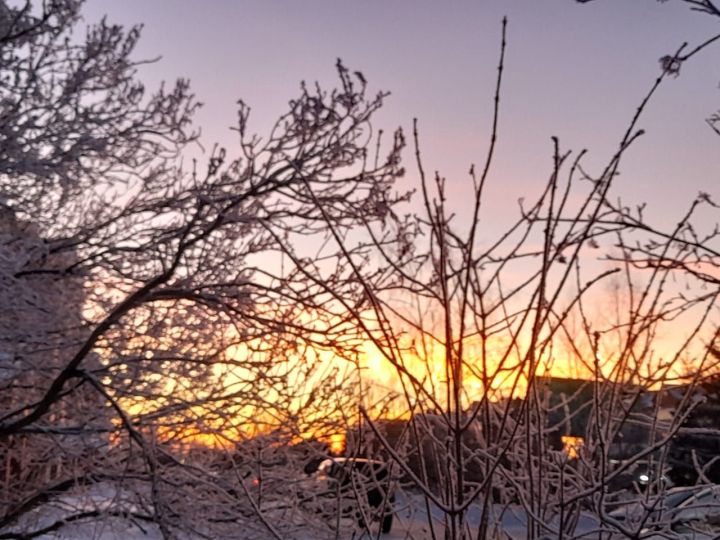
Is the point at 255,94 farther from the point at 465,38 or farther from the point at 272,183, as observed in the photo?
the point at 465,38

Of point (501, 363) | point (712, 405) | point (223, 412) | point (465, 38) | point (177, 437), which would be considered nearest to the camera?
point (501, 363)

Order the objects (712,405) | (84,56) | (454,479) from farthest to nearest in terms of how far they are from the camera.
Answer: (712,405) → (84,56) → (454,479)

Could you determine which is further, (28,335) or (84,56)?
(84,56)

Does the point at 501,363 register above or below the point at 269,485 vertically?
above

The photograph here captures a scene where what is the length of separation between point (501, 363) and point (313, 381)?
486cm

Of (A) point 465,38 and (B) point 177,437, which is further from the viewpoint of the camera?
(B) point 177,437

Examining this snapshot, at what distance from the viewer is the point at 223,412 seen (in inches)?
239

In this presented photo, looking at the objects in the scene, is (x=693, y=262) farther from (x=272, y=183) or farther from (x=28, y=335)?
(x=28, y=335)

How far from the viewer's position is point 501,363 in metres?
1.91

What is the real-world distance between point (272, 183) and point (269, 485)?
2175 millimetres

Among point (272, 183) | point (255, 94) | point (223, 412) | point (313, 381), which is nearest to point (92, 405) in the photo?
point (223, 412)

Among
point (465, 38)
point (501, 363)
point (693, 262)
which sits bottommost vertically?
point (501, 363)

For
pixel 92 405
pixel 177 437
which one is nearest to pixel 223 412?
pixel 177 437

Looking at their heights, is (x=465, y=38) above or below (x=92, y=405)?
above
